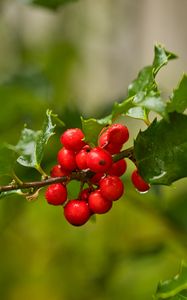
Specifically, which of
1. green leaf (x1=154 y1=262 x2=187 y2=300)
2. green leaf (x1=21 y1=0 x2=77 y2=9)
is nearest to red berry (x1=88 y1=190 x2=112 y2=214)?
green leaf (x1=154 y1=262 x2=187 y2=300)

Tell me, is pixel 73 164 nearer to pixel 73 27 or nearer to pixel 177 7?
pixel 73 27

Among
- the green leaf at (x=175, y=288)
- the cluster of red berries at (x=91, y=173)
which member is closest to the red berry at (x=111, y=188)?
the cluster of red berries at (x=91, y=173)

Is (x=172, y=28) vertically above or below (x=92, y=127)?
below

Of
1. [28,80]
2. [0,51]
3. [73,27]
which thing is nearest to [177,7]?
[73,27]

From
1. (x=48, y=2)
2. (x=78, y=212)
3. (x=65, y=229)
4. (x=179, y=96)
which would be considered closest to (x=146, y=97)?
(x=179, y=96)

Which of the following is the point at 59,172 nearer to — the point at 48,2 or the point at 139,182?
the point at 139,182

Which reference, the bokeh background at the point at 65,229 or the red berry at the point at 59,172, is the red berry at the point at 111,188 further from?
the bokeh background at the point at 65,229

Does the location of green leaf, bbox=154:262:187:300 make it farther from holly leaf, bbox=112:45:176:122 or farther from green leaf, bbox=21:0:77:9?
green leaf, bbox=21:0:77:9
